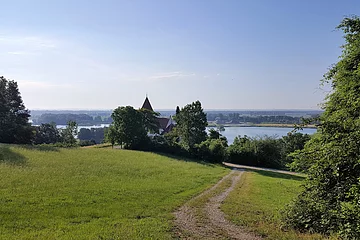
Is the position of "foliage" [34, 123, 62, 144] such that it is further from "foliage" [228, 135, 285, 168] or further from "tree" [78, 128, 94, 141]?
"foliage" [228, 135, 285, 168]

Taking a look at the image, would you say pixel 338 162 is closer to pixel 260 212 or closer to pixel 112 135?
pixel 260 212

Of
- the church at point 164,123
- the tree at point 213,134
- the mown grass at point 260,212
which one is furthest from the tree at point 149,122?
the mown grass at point 260,212

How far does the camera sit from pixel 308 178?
12.9 m

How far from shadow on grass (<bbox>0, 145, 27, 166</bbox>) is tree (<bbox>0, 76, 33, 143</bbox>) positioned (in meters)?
22.9

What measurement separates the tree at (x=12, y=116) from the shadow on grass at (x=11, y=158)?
2287 centimetres

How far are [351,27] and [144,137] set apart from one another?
152 ft

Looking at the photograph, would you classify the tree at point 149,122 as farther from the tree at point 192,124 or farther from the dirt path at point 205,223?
the dirt path at point 205,223

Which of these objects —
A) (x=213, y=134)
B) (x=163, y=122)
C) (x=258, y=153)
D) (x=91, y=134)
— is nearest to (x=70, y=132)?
(x=213, y=134)

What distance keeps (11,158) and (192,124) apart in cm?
3565

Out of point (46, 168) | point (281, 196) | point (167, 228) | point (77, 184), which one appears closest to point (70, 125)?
point (46, 168)

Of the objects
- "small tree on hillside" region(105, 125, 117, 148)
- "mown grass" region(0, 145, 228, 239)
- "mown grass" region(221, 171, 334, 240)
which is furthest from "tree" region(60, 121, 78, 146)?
"mown grass" region(221, 171, 334, 240)

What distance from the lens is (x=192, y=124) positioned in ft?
196

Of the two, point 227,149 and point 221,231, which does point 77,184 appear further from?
point 227,149

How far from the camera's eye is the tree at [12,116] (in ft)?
181
